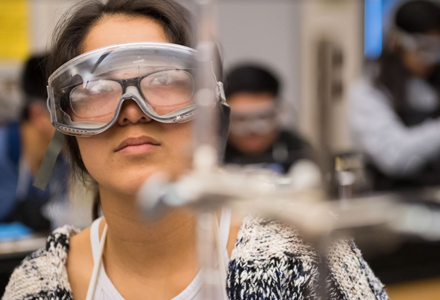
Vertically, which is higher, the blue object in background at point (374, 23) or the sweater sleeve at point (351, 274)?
the sweater sleeve at point (351, 274)

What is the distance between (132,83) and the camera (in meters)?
0.98

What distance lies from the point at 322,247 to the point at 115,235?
0.74 metres

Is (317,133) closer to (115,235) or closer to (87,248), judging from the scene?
(115,235)

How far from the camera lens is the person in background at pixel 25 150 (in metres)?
2.33

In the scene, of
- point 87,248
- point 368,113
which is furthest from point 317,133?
point 368,113

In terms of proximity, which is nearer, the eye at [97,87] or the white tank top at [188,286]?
the eye at [97,87]

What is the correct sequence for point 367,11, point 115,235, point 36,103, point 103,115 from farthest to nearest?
1. point 367,11
2. point 36,103
3. point 115,235
4. point 103,115

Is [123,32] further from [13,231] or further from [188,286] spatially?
[13,231]

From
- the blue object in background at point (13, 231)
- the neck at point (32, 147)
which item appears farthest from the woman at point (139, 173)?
the neck at point (32, 147)

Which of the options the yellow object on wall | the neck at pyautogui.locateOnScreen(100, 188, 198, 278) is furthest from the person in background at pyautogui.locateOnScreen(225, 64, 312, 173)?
the neck at pyautogui.locateOnScreen(100, 188, 198, 278)

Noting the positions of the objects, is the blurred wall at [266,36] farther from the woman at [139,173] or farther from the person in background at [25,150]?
the woman at [139,173]

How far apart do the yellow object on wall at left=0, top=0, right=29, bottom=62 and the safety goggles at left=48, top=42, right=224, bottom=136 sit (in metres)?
2.44

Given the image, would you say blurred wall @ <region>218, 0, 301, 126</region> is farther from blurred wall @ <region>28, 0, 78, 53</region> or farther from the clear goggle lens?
the clear goggle lens

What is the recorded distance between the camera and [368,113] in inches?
100
